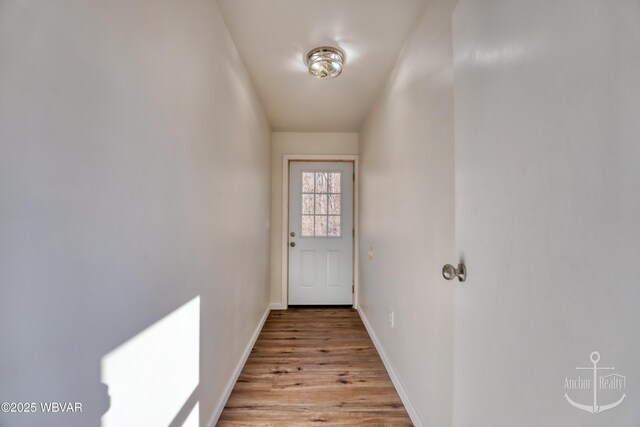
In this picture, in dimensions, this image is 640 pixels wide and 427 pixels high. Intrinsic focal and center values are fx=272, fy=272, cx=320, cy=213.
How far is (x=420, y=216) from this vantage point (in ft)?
5.13

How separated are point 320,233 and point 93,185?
312cm

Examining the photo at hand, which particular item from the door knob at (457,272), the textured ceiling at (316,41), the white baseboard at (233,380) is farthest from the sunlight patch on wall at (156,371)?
the textured ceiling at (316,41)

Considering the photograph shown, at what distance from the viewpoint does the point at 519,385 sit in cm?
61

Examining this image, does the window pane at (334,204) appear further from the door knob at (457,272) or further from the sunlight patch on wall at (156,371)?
the door knob at (457,272)

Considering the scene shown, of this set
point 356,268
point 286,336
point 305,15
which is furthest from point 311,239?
point 305,15

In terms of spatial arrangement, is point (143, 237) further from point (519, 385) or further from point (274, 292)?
point (274, 292)

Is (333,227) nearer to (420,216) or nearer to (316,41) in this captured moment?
(420,216)

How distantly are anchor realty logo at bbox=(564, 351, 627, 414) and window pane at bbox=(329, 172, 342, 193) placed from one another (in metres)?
3.29

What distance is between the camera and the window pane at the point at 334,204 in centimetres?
372

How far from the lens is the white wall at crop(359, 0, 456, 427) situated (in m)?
1.27

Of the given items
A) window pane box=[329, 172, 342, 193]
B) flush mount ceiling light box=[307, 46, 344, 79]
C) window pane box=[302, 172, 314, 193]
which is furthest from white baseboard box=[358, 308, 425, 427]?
flush mount ceiling light box=[307, 46, 344, 79]

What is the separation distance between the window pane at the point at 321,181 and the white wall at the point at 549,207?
2.90m

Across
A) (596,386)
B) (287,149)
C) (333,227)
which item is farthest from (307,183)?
(596,386)

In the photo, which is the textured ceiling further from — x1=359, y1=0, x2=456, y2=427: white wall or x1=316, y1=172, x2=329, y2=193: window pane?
x1=316, y1=172, x2=329, y2=193: window pane
